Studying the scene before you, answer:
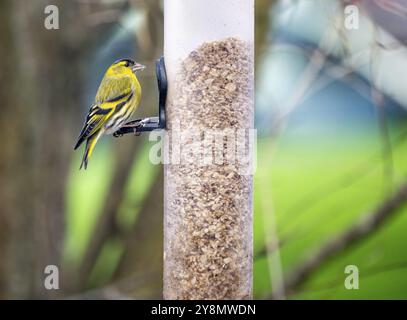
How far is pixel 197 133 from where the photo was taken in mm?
1956

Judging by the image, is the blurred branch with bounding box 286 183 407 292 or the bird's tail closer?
the bird's tail

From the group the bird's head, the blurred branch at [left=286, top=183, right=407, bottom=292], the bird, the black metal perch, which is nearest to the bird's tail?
the bird

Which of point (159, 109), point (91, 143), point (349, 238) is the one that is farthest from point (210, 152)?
point (349, 238)

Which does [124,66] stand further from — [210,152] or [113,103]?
[210,152]

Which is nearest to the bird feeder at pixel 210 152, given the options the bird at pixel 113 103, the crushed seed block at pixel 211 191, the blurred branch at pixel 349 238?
the crushed seed block at pixel 211 191

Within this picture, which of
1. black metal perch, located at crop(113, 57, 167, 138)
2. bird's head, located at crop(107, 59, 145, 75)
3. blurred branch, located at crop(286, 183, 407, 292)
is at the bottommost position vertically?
blurred branch, located at crop(286, 183, 407, 292)

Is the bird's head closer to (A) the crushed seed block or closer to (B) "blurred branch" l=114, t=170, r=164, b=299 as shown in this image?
(A) the crushed seed block

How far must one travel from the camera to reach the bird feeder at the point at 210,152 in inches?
76.3

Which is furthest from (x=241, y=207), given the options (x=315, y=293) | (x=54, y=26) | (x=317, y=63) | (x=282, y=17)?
(x=315, y=293)

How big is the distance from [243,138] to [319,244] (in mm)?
1167

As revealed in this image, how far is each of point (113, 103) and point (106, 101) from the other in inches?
1.3

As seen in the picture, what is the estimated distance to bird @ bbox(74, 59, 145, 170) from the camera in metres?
2.20

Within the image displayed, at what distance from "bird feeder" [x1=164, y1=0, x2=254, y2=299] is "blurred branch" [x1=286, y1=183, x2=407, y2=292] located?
937 mm
